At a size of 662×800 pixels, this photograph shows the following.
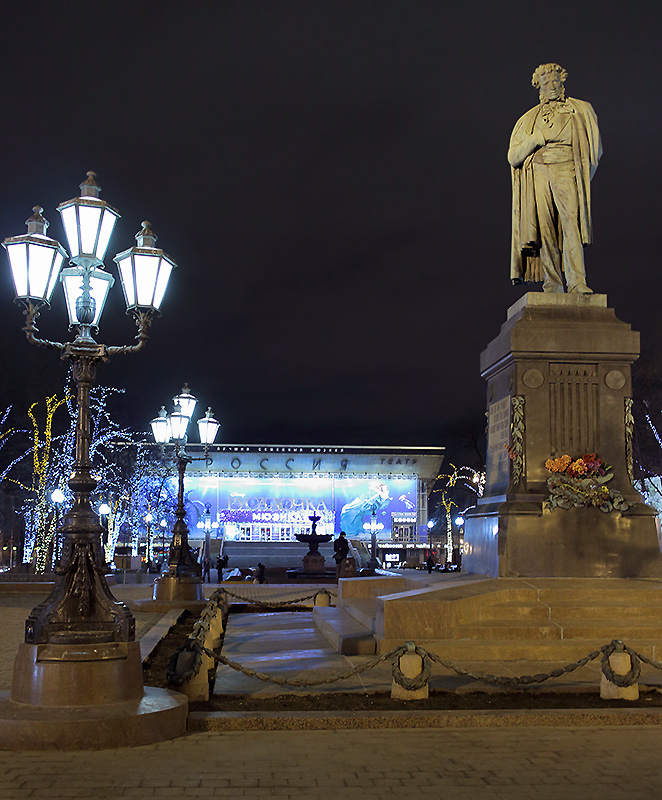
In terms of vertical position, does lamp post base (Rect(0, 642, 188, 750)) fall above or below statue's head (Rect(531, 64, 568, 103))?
below

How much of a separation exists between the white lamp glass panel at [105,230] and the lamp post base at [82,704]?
366cm

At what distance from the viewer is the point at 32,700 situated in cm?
706

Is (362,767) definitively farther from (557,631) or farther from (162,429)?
(162,429)

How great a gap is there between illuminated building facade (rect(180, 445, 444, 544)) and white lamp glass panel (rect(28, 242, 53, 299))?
61.6 m

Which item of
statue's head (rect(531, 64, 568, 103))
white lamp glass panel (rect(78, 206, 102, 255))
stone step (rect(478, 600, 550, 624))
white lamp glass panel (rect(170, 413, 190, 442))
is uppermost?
statue's head (rect(531, 64, 568, 103))

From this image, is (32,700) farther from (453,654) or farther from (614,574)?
(614,574)

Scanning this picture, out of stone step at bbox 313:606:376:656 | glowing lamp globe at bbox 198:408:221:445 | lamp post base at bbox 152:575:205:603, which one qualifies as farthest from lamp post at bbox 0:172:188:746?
lamp post base at bbox 152:575:205:603

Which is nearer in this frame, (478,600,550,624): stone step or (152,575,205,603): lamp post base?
(478,600,550,624): stone step

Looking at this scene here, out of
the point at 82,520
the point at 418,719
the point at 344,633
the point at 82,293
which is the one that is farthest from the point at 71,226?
the point at 344,633

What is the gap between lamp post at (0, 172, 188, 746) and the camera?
7074 mm

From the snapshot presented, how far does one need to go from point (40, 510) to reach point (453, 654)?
30.2 meters

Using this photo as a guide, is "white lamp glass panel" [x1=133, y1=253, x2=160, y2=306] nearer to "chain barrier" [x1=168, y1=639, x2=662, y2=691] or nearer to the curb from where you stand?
Result: "chain barrier" [x1=168, y1=639, x2=662, y2=691]

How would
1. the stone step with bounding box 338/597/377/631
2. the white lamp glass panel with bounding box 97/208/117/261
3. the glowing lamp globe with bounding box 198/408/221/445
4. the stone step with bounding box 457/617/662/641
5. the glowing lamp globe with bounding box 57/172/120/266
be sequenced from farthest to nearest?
the glowing lamp globe with bounding box 198/408/221/445
the stone step with bounding box 338/597/377/631
the stone step with bounding box 457/617/662/641
the white lamp glass panel with bounding box 97/208/117/261
the glowing lamp globe with bounding box 57/172/120/266

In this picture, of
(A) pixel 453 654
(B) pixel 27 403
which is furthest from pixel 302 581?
(A) pixel 453 654
